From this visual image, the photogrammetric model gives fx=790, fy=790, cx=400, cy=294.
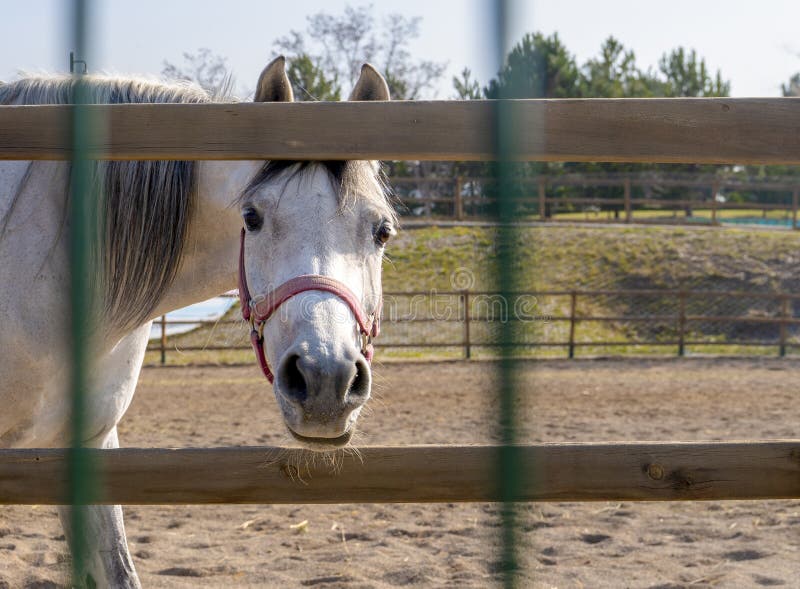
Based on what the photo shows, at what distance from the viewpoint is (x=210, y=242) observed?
287 cm

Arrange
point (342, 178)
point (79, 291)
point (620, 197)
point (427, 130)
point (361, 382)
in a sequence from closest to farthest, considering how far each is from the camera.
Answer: point (427, 130), point (79, 291), point (361, 382), point (342, 178), point (620, 197)

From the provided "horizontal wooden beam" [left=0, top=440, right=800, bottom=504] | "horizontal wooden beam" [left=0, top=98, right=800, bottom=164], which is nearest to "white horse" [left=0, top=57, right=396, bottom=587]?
"horizontal wooden beam" [left=0, top=440, right=800, bottom=504]

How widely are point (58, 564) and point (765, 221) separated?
90.8ft

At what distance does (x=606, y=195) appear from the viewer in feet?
94.5

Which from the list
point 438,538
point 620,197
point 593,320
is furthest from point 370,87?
point 620,197

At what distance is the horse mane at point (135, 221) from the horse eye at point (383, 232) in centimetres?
81

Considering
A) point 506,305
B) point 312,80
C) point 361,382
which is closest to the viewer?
point 506,305

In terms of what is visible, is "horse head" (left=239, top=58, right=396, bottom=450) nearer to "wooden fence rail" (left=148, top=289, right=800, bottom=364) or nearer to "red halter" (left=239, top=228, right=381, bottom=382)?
"red halter" (left=239, top=228, right=381, bottom=382)

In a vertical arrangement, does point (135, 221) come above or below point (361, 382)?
above

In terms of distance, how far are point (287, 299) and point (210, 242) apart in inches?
36.0

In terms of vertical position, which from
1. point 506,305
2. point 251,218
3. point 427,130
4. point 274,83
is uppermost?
point 274,83

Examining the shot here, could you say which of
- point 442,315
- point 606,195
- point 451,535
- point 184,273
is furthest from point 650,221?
point 184,273

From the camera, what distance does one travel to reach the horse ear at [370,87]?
2.42 meters

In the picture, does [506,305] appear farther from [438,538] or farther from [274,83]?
[438,538]
